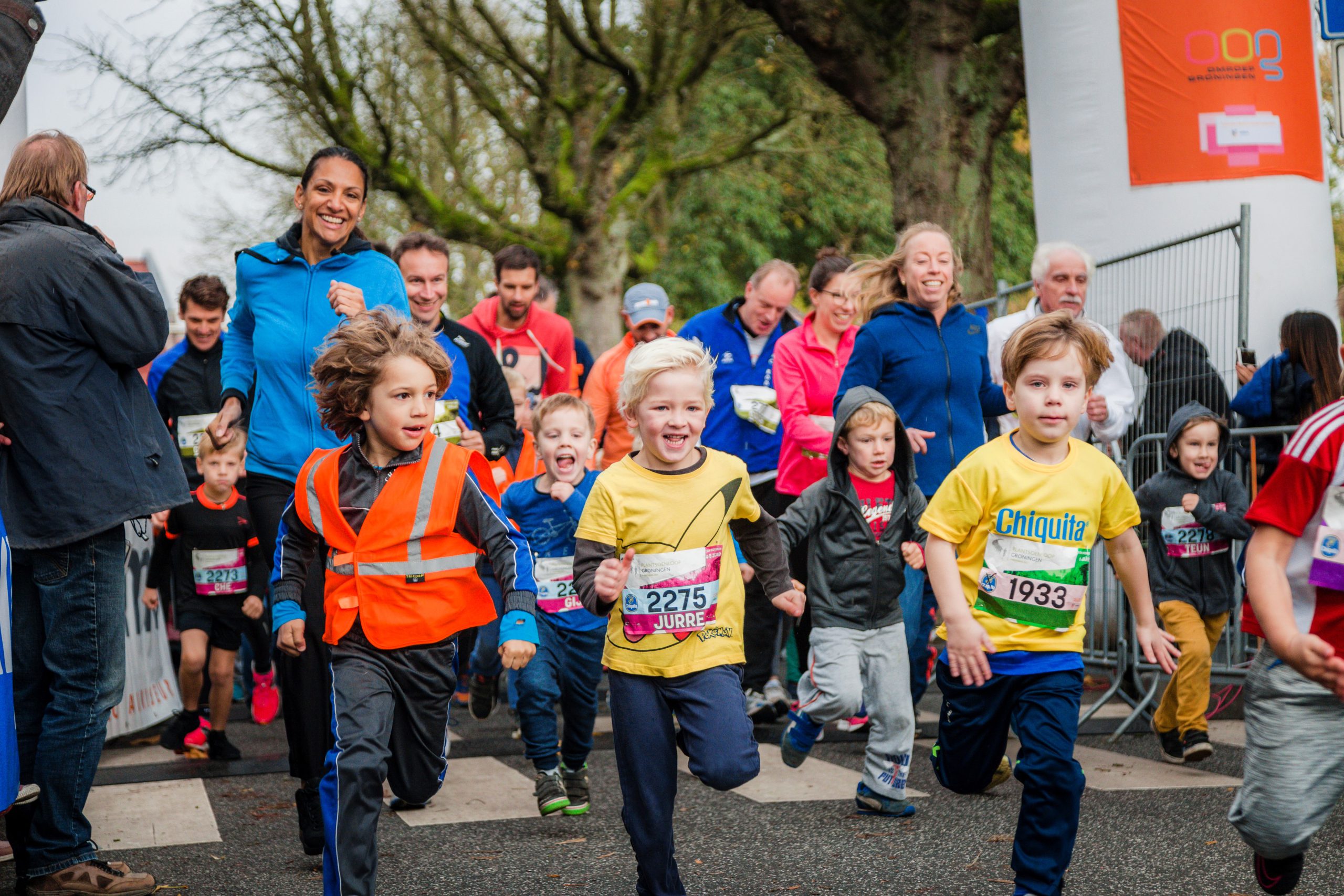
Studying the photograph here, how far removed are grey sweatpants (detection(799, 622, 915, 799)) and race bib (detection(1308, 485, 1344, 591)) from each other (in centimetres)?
245

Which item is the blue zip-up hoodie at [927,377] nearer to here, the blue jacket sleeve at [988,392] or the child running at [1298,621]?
the blue jacket sleeve at [988,392]

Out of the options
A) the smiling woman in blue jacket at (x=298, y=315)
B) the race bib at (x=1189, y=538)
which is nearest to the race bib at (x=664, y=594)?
the smiling woman in blue jacket at (x=298, y=315)

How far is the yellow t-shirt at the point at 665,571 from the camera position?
4.24 m

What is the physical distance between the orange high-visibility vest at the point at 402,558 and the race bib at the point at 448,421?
7.83ft

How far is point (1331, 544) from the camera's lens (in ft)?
11.3

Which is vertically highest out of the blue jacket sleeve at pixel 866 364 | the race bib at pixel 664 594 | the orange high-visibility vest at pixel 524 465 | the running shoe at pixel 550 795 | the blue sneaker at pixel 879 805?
the blue jacket sleeve at pixel 866 364

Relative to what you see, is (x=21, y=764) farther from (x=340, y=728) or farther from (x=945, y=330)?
(x=945, y=330)

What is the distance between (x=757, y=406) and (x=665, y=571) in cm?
388

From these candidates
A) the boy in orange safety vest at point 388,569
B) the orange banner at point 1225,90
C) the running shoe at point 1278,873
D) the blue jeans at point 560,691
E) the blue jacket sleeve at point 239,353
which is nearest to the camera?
the running shoe at point 1278,873

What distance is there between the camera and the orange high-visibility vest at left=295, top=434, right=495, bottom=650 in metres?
4.09

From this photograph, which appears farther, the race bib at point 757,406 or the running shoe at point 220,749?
the race bib at point 757,406

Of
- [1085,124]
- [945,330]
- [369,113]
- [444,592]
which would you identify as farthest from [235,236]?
[444,592]

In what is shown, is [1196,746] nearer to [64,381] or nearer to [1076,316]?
[1076,316]

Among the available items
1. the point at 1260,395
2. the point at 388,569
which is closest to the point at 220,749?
the point at 388,569
